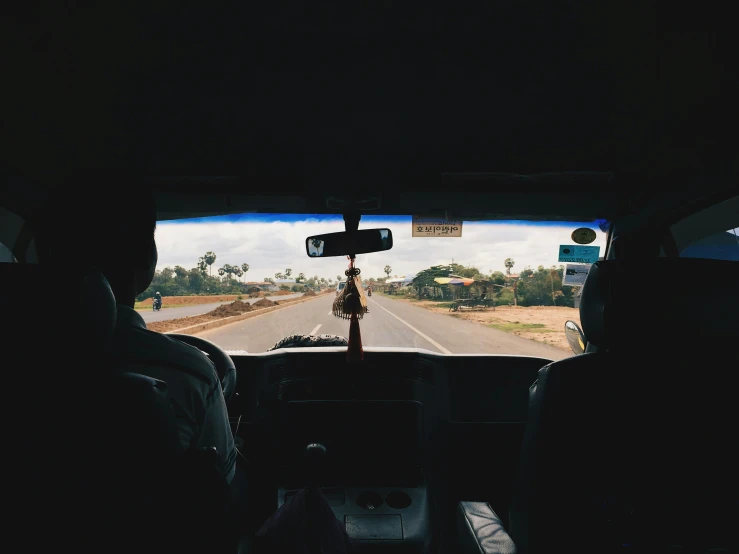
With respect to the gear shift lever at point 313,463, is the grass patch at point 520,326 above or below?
above

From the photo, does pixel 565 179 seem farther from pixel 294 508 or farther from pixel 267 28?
pixel 294 508

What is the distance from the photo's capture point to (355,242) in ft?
10.4

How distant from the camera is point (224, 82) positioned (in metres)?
2.11

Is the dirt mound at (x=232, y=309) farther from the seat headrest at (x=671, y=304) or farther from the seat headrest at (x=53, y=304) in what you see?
the seat headrest at (x=671, y=304)

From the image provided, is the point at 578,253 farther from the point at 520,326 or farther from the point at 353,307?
the point at 353,307

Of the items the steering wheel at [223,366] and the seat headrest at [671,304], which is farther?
the steering wheel at [223,366]

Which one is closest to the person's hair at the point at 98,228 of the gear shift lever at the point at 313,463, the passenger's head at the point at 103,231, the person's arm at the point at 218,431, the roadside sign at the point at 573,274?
the passenger's head at the point at 103,231

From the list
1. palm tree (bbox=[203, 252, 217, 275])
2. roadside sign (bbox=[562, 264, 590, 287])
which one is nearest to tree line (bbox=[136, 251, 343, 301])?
palm tree (bbox=[203, 252, 217, 275])

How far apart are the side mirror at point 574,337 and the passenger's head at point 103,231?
2.91 meters

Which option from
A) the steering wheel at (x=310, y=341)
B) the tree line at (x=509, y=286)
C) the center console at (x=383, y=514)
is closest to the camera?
the center console at (x=383, y=514)

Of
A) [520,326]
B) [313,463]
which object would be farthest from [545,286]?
[313,463]

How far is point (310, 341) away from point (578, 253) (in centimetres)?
230

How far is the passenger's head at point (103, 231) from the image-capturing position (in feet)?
5.25

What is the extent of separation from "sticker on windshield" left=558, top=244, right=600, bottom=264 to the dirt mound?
8.28 feet
